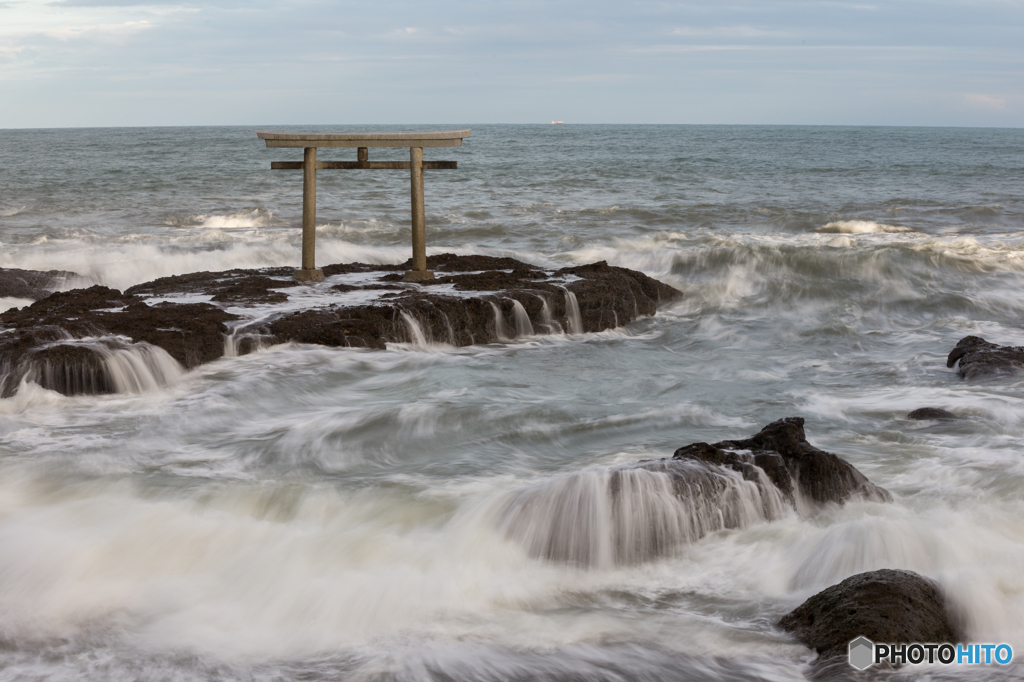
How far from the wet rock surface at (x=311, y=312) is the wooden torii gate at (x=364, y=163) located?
0.38 metres

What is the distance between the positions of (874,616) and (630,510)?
4.99 feet

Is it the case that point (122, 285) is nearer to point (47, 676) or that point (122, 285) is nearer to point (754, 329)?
point (754, 329)

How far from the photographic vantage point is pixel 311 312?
30.4 feet

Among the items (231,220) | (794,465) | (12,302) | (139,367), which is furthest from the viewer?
(231,220)

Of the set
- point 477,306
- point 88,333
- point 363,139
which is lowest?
point 88,333

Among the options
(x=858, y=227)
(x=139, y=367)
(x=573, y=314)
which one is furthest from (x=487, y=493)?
(x=858, y=227)

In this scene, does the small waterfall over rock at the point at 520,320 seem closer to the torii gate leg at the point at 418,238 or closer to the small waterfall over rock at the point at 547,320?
the small waterfall over rock at the point at 547,320

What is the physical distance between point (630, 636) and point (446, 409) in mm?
3649

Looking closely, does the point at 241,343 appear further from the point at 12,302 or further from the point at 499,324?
the point at 12,302

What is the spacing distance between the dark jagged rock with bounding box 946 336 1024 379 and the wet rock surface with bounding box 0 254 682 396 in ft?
12.8

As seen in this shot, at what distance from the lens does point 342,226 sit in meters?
19.8

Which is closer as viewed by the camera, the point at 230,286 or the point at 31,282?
the point at 230,286

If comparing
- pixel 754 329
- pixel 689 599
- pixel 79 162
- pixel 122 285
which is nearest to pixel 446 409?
pixel 689 599

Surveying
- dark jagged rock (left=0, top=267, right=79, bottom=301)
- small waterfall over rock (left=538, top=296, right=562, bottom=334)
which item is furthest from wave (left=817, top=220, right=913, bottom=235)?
dark jagged rock (left=0, top=267, right=79, bottom=301)
